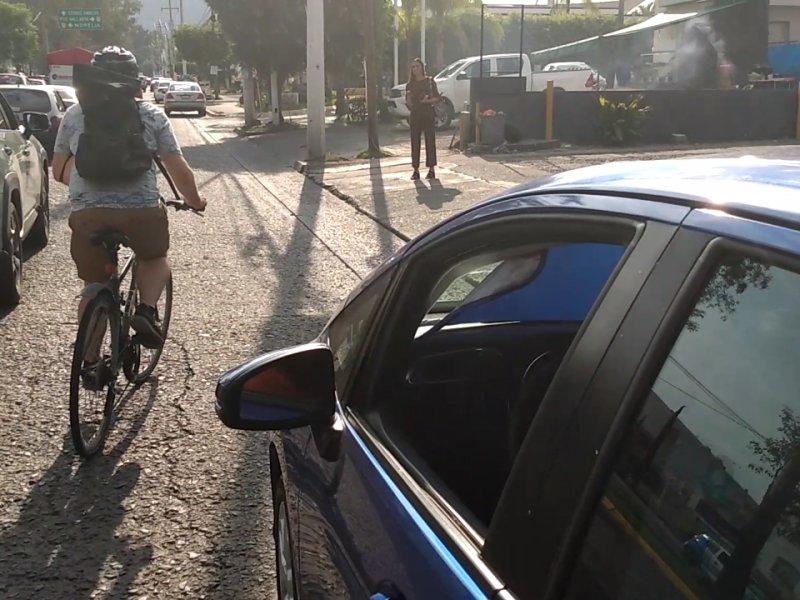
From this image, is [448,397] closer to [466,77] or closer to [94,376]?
[94,376]

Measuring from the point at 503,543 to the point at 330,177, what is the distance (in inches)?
586

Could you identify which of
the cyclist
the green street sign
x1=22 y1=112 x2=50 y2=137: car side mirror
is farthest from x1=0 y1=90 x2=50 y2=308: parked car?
the green street sign

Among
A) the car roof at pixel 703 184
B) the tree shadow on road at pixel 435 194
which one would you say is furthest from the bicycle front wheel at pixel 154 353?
the tree shadow on road at pixel 435 194

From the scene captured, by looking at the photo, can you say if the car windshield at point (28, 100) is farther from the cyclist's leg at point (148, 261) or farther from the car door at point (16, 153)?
the cyclist's leg at point (148, 261)

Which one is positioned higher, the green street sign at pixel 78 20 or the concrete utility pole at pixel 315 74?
the green street sign at pixel 78 20

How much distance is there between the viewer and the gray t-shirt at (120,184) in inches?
184

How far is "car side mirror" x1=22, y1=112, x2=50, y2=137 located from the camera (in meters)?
8.62

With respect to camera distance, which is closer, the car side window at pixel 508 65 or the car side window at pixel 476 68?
the car side window at pixel 508 65

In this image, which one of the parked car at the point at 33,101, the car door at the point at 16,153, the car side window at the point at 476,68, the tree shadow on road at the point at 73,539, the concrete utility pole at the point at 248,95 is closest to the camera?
the tree shadow on road at the point at 73,539

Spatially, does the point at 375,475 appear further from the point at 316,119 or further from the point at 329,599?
the point at 316,119

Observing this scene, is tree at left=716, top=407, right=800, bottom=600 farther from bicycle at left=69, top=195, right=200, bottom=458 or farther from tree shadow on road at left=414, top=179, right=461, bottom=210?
tree shadow on road at left=414, top=179, right=461, bottom=210

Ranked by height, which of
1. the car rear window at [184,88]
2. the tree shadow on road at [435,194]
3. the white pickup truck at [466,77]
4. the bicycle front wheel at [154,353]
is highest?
the car rear window at [184,88]

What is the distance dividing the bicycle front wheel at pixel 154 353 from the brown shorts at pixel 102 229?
0.54 m

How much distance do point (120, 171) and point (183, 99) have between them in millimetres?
40730
